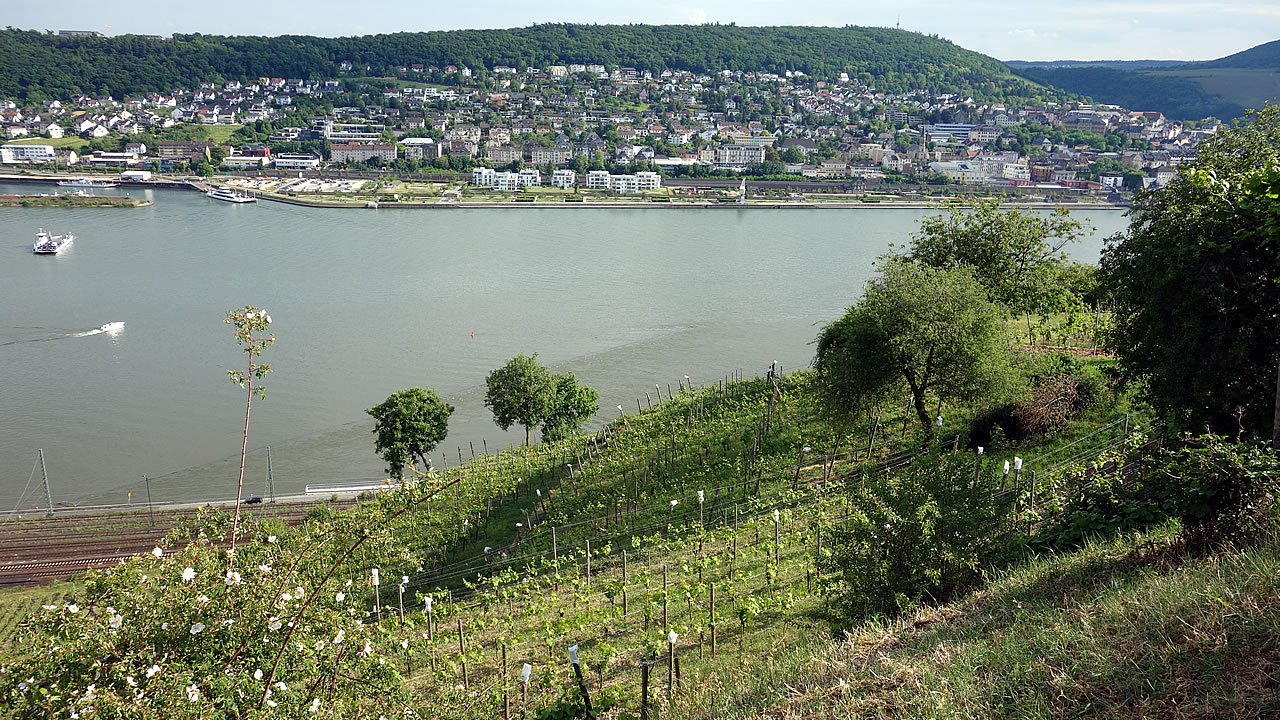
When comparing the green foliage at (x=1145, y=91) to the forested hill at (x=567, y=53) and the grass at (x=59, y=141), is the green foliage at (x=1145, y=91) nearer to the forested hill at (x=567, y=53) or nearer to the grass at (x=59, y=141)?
the forested hill at (x=567, y=53)

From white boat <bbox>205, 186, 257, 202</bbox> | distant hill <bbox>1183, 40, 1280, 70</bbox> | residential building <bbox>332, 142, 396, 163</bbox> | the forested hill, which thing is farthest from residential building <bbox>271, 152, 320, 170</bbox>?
distant hill <bbox>1183, 40, 1280, 70</bbox>

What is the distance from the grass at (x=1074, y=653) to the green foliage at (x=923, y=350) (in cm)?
435

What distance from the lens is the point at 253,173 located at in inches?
2299

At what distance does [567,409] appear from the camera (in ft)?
44.3

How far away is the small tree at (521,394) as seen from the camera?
1288 centimetres

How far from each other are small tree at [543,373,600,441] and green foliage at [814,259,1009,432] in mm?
5688

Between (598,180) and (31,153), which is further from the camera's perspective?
(31,153)

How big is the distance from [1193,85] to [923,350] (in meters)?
118

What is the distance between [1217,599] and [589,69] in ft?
388

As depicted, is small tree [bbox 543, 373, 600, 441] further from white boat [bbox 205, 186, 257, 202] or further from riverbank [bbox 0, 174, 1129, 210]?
white boat [bbox 205, 186, 257, 202]

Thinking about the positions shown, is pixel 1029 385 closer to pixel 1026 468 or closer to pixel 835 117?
pixel 1026 468

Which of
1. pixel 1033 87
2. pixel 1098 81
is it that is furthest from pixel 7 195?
pixel 1098 81

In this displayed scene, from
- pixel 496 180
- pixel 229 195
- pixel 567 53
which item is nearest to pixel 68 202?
pixel 229 195

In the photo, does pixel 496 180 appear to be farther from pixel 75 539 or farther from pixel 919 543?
pixel 919 543
